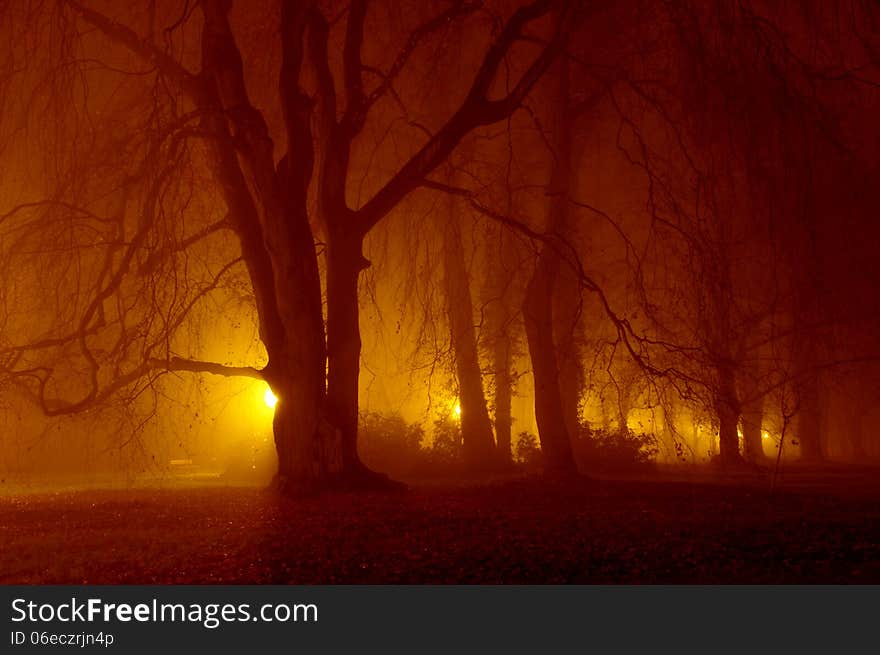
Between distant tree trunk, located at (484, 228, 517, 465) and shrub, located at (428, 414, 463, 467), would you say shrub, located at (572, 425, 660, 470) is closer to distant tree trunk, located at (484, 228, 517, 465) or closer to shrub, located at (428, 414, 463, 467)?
distant tree trunk, located at (484, 228, 517, 465)

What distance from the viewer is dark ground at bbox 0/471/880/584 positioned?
5.91 metres

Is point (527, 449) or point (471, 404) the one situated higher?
point (471, 404)

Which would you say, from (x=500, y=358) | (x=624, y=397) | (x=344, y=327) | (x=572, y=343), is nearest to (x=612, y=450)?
(x=500, y=358)

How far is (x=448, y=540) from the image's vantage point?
6.96 meters

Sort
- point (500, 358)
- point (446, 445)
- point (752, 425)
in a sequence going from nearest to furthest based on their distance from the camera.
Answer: point (752, 425)
point (446, 445)
point (500, 358)

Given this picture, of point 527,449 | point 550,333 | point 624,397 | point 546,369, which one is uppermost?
point 550,333

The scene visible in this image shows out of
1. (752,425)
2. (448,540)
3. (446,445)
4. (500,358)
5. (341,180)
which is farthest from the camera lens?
(500,358)

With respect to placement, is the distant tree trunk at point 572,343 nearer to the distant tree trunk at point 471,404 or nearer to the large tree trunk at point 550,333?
the large tree trunk at point 550,333

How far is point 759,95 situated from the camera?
27.6ft

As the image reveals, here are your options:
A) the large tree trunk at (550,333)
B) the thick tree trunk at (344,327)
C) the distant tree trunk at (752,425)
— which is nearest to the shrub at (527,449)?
the distant tree trunk at (752,425)

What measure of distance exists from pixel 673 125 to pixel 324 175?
443cm

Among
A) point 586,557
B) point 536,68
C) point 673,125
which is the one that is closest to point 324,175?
point 536,68

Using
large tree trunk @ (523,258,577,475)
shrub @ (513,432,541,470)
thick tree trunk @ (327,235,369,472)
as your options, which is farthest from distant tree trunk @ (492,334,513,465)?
thick tree trunk @ (327,235,369,472)

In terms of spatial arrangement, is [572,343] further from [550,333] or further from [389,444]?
[389,444]
